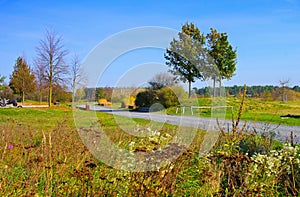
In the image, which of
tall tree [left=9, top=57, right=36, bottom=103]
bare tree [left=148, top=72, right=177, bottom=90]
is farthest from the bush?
tall tree [left=9, top=57, right=36, bottom=103]

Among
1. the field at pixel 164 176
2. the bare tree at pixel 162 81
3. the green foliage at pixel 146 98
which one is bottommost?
the field at pixel 164 176

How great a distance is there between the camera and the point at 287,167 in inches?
162

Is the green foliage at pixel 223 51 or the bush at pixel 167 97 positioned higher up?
the green foliage at pixel 223 51

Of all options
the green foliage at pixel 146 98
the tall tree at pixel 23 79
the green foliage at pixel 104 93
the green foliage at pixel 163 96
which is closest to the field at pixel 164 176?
the green foliage at pixel 104 93

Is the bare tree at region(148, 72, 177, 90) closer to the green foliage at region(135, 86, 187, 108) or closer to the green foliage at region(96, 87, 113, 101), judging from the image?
the green foliage at region(135, 86, 187, 108)

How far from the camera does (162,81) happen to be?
5383 millimetres

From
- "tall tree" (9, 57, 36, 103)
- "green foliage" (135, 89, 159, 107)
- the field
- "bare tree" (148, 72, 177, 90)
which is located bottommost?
the field

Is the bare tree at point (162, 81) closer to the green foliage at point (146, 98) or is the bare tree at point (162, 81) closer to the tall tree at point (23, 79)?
the green foliage at point (146, 98)

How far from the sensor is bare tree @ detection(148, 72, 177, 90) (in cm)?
509

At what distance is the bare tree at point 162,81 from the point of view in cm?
509

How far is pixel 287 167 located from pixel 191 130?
90.8 inches

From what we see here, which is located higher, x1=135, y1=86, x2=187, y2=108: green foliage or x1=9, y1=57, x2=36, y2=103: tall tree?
x1=9, y1=57, x2=36, y2=103: tall tree

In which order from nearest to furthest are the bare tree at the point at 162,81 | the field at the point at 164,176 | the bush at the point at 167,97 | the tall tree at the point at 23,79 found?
the field at the point at 164,176 < the bare tree at the point at 162,81 < the bush at the point at 167,97 < the tall tree at the point at 23,79

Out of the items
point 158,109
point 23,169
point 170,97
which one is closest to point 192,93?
point 170,97
